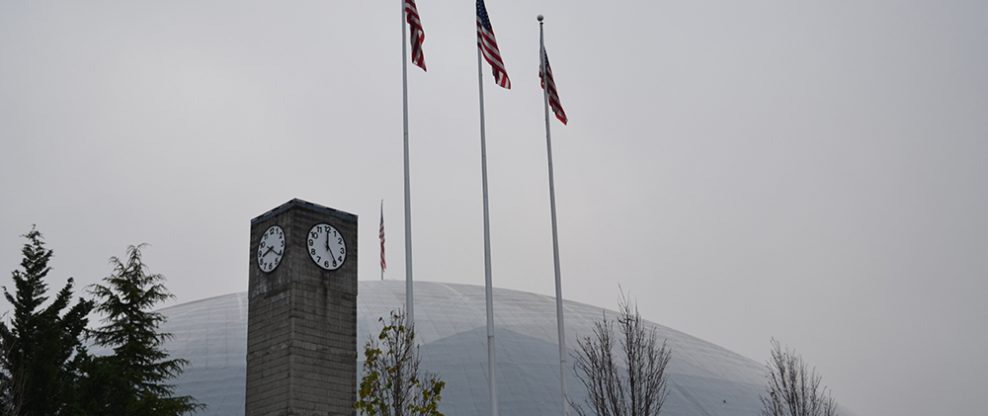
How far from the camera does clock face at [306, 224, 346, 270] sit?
79.3 feet

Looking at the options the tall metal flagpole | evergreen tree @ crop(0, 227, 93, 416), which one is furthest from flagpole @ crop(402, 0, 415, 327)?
evergreen tree @ crop(0, 227, 93, 416)

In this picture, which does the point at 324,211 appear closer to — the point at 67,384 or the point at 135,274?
the point at 67,384

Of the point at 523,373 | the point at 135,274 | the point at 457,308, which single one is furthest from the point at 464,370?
the point at 135,274

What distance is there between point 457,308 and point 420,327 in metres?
3.46

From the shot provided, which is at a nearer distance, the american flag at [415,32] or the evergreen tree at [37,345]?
the evergreen tree at [37,345]

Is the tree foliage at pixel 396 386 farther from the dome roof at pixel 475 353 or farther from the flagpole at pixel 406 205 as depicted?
the dome roof at pixel 475 353

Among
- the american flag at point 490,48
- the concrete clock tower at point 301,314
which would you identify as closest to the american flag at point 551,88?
the american flag at point 490,48

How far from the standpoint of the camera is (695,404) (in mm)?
40500

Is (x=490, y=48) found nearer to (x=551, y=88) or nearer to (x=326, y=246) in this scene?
(x=551, y=88)

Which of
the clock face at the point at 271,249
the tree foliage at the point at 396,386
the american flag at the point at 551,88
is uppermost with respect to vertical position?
the american flag at the point at 551,88

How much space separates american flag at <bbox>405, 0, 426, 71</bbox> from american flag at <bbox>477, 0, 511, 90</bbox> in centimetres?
157

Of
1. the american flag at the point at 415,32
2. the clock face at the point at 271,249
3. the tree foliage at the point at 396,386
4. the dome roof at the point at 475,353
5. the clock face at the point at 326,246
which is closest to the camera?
the tree foliage at the point at 396,386

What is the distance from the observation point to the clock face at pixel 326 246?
24.2 meters

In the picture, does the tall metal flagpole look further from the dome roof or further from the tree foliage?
the dome roof
